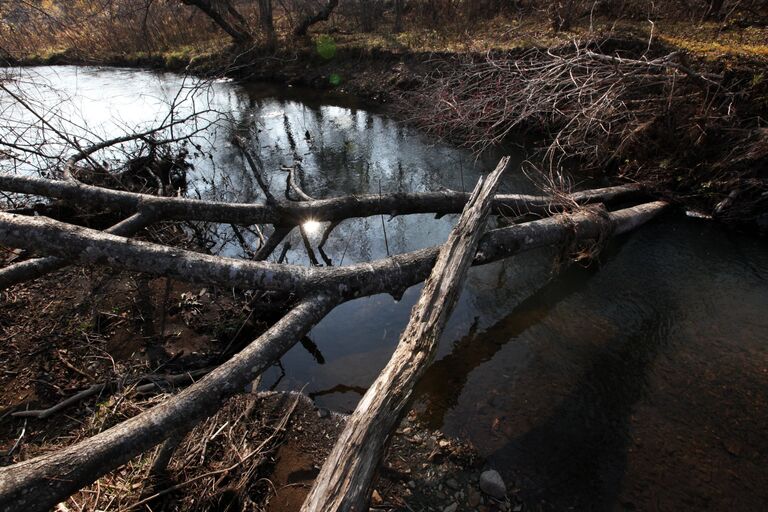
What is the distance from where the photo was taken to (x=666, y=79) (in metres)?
5.32

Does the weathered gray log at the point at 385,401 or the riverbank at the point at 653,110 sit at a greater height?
the riverbank at the point at 653,110

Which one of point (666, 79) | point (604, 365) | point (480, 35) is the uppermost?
point (480, 35)

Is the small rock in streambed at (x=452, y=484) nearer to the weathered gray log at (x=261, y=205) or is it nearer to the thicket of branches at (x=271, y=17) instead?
the weathered gray log at (x=261, y=205)

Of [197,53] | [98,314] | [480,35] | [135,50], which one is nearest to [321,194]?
[98,314]

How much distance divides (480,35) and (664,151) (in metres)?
6.63

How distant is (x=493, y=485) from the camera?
2588 mm

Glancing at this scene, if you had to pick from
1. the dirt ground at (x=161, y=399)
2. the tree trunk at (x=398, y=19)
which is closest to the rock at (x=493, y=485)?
the dirt ground at (x=161, y=399)

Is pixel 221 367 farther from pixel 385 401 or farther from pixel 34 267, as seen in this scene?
pixel 34 267

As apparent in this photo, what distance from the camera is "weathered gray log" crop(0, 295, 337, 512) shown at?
1719mm

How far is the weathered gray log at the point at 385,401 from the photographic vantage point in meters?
1.71

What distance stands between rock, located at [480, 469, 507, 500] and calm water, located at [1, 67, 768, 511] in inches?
5.0

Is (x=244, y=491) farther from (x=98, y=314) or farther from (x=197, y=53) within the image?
(x=197, y=53)

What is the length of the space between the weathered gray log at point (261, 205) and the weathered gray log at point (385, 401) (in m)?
1.53

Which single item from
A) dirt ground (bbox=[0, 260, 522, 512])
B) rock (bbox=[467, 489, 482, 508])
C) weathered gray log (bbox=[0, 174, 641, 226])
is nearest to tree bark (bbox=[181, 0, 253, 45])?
weathered gray log (bbox=[0, 174, 641, 226])
